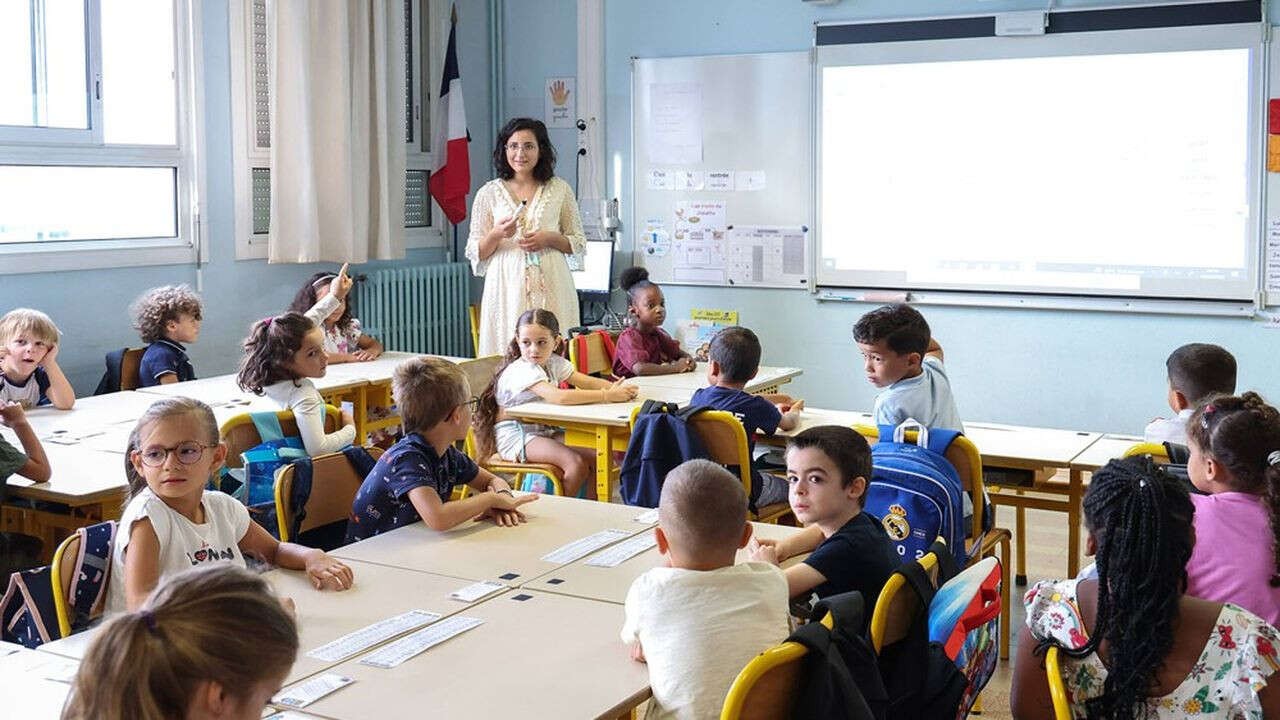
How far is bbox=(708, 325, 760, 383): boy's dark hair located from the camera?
4340 mm

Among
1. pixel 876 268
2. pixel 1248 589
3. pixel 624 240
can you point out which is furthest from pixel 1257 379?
pixel 1248 589

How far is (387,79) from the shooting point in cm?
739

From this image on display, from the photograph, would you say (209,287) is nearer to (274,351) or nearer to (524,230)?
(524,230)

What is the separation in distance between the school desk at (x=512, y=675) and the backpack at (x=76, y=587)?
0.61 meters

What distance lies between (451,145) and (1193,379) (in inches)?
205

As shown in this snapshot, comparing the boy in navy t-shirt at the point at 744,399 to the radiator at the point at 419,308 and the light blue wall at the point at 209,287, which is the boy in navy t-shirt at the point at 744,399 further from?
the radiator at the point at 419,308

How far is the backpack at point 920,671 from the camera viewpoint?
2.26 meters

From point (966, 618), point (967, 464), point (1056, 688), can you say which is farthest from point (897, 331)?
point (1056, 688)

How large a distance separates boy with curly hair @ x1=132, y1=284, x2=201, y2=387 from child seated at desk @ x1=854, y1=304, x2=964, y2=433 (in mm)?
2910

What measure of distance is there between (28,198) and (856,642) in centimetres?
494

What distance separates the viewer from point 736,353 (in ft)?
14.3

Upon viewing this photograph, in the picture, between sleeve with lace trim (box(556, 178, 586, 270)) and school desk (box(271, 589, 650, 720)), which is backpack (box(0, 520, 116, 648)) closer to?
school desk (box(271, 589, 650, 720))

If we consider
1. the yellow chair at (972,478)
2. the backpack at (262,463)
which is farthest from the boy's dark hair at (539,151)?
the yellow chair at (972,478)

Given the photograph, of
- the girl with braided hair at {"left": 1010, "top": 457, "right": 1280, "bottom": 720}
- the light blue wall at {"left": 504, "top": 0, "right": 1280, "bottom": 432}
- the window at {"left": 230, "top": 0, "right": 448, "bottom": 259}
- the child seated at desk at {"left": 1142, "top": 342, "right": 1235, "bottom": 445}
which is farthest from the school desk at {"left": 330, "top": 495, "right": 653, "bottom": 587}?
the light blue wall at {"left": 504, "top": 0, "right": 1280, "bottom": 432}
